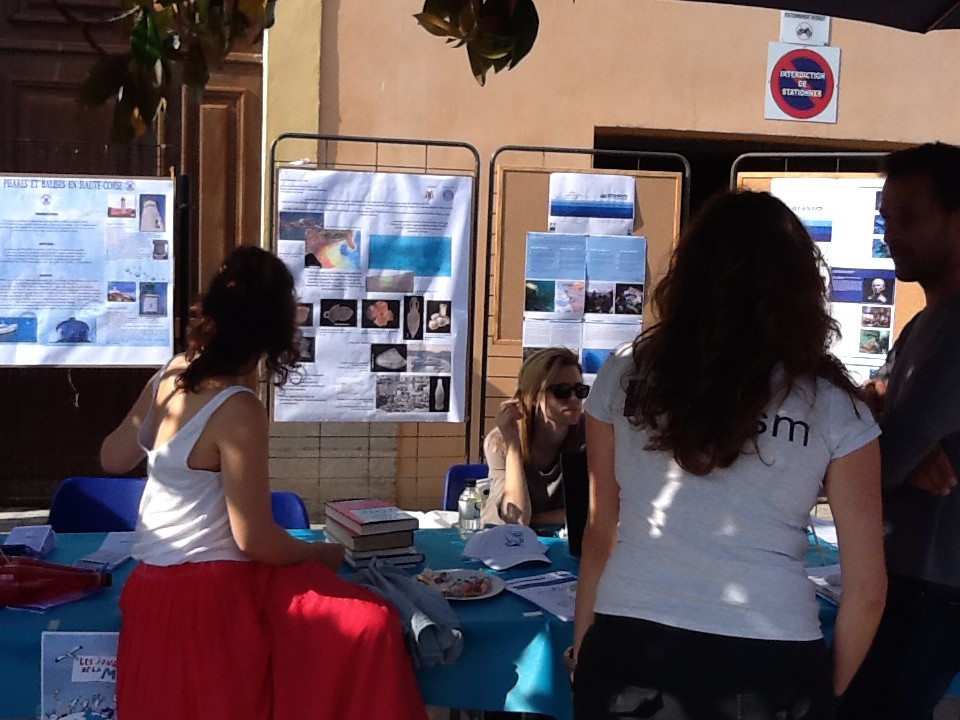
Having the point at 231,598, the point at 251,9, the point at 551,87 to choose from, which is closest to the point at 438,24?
the point at 251,9

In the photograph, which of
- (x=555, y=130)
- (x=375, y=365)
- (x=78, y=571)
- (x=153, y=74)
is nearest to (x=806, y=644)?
(x=153, y=74)

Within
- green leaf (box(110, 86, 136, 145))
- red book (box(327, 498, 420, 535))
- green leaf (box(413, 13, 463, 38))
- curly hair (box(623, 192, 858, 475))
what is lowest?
red book (box(327, 498, 420, 535))

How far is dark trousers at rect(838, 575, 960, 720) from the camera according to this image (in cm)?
192

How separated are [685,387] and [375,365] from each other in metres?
3.21

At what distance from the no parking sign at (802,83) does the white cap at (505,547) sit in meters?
3.72

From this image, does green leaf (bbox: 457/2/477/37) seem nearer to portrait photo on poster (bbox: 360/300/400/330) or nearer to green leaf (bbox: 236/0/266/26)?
green leaf (bbox: 236/0/266/26)

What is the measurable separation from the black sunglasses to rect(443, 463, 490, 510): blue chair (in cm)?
45

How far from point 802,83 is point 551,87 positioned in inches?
58.2

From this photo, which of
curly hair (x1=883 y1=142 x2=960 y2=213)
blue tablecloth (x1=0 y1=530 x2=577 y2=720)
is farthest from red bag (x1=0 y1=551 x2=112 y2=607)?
curly hair (x1=883 y1=142 x2=960 y2=213)

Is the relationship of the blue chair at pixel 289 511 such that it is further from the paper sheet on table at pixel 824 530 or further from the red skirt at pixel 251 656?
the paper sheet on table at pixel 824 530

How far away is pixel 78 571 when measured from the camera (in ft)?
7.48

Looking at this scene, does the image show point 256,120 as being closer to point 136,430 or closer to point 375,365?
point 375,365

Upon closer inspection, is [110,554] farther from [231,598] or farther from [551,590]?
[551,590]

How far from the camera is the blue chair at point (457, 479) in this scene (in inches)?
139
